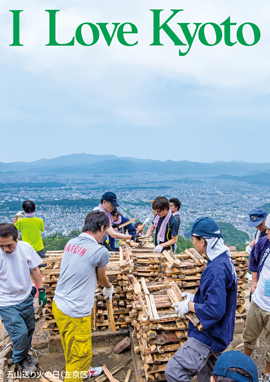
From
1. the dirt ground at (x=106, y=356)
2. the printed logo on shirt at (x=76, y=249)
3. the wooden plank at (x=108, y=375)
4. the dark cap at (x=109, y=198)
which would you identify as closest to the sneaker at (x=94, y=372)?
the wooden plank at (x=108, y=375)

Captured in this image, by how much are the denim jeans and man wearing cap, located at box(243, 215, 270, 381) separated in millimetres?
3856

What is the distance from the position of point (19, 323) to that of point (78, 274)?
1929 millimetres

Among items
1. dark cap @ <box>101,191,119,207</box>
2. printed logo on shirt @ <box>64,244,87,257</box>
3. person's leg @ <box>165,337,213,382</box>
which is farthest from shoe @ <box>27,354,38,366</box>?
dark cap @ <box>101,191,119,207</box>

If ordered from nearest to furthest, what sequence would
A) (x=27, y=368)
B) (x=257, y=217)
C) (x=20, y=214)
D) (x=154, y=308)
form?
(x=154, y=308) < (x=27, y=368) < (x=257, y=217) < (x=20, y=214)

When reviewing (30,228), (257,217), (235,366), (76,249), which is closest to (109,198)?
(76,249)

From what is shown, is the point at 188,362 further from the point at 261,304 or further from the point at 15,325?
the point at 15,325

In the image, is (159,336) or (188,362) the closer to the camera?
(188,362)

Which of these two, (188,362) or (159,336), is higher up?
(188,362)

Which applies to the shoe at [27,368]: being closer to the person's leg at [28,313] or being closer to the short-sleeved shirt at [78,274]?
the person's leg at [28,313]

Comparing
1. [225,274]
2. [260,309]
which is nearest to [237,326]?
[260,309]

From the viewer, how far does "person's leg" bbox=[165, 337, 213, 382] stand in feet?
9.78

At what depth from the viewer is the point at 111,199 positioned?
5.88 meters

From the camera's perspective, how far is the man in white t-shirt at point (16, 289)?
4191 mm

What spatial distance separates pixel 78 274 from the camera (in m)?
3.37
